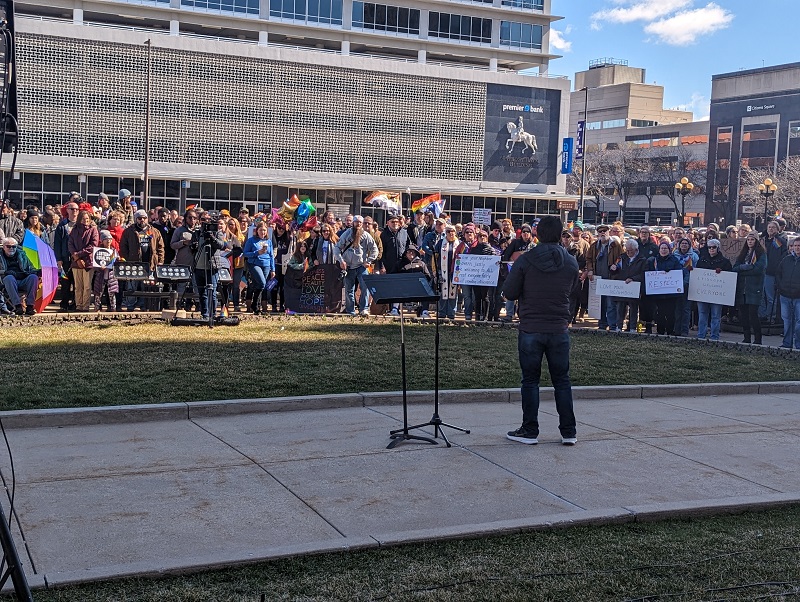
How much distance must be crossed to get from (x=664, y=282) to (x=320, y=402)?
10227 mm

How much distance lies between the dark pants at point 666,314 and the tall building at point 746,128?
277 feet

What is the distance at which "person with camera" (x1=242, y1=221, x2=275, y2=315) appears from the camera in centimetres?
1878

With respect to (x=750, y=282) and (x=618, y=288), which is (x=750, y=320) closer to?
(x=750, y=282)

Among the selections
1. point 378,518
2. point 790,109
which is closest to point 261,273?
point 378,518

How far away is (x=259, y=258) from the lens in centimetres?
1883

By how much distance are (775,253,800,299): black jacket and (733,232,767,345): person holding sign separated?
489 mm

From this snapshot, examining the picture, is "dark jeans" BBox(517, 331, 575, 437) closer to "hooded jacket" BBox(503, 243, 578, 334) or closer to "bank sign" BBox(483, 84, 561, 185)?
"hooded jacket" BBox(503, 243, 578, 334)

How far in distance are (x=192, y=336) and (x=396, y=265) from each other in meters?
6.06

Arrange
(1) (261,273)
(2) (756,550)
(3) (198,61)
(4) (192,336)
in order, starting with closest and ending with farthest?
1. (2) (756,550)
2. (4) (192,336)
3. (1) (261,273)
4. (3) (198,61)

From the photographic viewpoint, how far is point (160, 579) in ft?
17.1

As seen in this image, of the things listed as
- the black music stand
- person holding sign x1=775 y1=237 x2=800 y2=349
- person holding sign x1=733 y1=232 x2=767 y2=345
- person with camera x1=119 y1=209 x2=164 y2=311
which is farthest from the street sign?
A: the black music stand

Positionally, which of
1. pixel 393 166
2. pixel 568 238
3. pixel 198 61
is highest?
pixel 198 61

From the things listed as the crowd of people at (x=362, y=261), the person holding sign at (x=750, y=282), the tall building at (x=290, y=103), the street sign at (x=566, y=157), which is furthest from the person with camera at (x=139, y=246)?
the street sign at (x=566, y=157)

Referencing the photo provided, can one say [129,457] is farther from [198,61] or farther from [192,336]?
[198,61]
